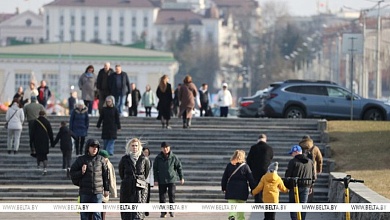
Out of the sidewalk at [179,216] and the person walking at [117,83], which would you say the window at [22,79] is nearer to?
the person walking at [117,83]

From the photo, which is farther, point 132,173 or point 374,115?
point 374,115

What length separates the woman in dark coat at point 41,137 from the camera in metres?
35.9

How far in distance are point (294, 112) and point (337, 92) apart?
5.17 ft

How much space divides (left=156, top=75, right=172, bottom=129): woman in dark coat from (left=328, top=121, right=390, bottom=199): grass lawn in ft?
13.6

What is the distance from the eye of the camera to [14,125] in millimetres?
38250

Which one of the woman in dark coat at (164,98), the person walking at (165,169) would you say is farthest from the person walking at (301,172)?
A: the woman in dark coat at (164,98)

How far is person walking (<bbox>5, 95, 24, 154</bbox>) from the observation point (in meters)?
38.3

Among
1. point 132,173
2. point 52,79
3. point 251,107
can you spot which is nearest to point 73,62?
point 52,79

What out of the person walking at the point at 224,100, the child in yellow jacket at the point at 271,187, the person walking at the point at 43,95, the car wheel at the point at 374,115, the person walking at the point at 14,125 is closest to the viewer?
the child in yellow jacket at the point at 271,187

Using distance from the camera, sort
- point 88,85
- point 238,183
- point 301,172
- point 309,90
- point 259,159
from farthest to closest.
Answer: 1. point 309,90
2. point 88,85
3. point 259,159
4. point 301,172
5. point 238,183

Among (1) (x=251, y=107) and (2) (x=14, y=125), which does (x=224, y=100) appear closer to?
(1) (x=251, y=107)

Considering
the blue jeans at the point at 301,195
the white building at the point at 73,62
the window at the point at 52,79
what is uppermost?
the blue jeans at the point at 301,195

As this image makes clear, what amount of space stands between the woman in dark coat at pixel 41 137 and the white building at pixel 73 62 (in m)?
102

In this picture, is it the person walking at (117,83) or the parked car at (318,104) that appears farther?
the parked car at (318,104)
